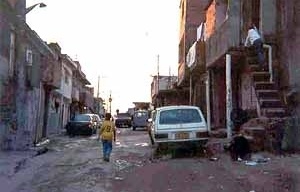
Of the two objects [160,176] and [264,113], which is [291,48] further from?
[160,176]

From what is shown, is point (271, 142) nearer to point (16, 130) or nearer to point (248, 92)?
point (248, 92)

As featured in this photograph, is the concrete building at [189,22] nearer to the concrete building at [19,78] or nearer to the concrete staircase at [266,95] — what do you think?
the concrete building at [19,78]

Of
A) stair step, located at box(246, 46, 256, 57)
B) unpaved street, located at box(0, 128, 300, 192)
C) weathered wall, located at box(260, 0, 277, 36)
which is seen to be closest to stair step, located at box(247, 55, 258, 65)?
stair step, located at box(246, 46, 256, 57)

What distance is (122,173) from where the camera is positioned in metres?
15.8

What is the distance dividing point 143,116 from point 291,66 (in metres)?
34.6

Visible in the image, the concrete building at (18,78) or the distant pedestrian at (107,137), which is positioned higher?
the concrete building at (18,78)

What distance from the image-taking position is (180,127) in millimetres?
19969

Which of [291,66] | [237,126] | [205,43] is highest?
[205,43]

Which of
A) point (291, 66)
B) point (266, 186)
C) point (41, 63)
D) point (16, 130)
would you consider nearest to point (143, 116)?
point (41, 63)

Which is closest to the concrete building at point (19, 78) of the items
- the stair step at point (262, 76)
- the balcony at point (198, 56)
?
the balcony at point (198, 56)

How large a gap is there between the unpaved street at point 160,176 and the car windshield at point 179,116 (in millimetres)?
1605

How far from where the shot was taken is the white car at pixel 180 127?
64.9ft

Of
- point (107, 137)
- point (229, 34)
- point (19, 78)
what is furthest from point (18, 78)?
point (229, 34)

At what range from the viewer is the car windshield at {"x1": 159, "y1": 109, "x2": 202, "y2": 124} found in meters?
20.5
